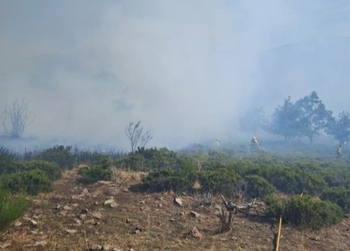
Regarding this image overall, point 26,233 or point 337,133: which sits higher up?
point 337,133

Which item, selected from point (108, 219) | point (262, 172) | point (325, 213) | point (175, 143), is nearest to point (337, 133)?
point (175, 143)

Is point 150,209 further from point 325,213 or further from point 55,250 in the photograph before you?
point 325,213

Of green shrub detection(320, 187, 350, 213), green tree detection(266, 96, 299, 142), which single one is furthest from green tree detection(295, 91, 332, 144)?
green shrub detection(320, 187, 350, 213)

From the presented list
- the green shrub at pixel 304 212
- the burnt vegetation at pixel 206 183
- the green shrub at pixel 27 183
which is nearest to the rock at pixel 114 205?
the burnt vegetation at pixel 206 183

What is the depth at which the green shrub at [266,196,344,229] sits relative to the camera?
309 inches

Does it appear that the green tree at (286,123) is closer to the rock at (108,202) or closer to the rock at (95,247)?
the rock at (108,202)

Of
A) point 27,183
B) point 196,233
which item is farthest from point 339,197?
point 27,183

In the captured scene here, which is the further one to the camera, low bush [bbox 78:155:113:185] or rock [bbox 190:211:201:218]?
low bush [bbox 78:155:113:185]

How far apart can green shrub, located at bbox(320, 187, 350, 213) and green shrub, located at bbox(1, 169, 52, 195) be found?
8.57m

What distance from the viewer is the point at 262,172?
42.4ft

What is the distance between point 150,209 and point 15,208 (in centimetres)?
335

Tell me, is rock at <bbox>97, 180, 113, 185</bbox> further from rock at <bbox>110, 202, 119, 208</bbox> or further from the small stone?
rock at <bbox>110, 202, 119, 208</bbox>

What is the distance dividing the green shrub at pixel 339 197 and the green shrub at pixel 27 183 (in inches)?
337

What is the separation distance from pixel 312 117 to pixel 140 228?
61503 mm
